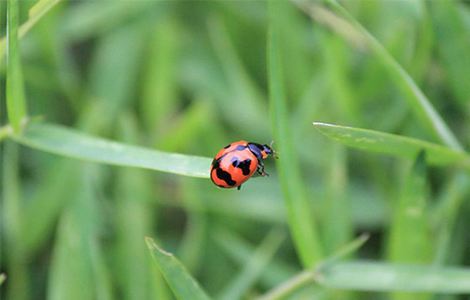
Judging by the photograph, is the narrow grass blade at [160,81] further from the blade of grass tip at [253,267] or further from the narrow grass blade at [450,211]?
the narrow grass blade at [450,211]

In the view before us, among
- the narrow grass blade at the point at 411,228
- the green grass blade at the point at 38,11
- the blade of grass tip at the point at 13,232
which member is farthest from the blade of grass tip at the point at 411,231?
the blade of grass tip at the point at 13,232

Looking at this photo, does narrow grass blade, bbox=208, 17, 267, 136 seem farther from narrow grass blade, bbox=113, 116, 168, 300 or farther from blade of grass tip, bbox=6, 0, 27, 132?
blade of grass tip, bbox=6, 0, 27, 132

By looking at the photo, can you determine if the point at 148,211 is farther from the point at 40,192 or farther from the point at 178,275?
the point at 178,275

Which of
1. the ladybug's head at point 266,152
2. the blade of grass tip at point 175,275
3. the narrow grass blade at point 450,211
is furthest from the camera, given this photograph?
the narrow grass blade at point 450,211

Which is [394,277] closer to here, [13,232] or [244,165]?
[244,165]

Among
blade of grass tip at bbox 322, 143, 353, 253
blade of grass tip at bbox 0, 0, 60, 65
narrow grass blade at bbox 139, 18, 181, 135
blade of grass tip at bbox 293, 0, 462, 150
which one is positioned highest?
blade of grass tip at bbox 0, 0, 60, 65

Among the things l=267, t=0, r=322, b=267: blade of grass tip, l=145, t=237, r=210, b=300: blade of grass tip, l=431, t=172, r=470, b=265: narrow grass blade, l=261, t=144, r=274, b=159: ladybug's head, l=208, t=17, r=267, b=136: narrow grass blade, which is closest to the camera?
l=145, t=237, r=210, b=300: blade of grass tip

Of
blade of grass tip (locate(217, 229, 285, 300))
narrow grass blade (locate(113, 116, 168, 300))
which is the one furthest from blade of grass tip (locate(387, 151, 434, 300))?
narrow grass blade (locate(113, 116, 168, 300))
